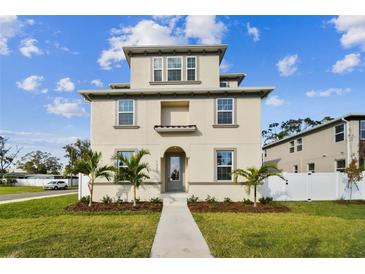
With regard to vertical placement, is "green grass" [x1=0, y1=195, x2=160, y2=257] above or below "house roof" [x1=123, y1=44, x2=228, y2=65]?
below

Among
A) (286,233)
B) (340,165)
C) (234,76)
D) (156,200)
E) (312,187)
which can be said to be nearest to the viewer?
(286,233)

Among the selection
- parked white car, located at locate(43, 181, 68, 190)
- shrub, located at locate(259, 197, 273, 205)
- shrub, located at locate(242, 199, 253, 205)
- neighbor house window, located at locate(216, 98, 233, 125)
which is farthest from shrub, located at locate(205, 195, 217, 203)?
parked white car, located at locate(43, 181, 68, 190)

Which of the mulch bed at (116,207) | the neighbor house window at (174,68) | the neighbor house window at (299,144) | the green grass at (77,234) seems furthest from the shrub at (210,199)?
the neighbor house window at (299,144)

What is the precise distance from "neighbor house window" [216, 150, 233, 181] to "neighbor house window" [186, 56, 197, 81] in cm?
452

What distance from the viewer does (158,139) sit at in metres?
14.3

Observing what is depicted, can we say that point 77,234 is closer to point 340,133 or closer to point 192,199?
point 192,199

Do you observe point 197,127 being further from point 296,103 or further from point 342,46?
point 296,103

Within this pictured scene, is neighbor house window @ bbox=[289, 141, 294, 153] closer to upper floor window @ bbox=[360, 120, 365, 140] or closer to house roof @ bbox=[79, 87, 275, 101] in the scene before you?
upper floor window @ bbox=[360, 120, 365, 140]

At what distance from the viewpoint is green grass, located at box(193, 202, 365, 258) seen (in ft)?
20.5

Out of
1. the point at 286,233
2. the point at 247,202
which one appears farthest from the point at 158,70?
the point at 286,233

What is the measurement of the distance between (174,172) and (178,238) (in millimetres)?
8969

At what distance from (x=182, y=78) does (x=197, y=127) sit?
3088 mm

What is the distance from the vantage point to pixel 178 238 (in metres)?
7.39
